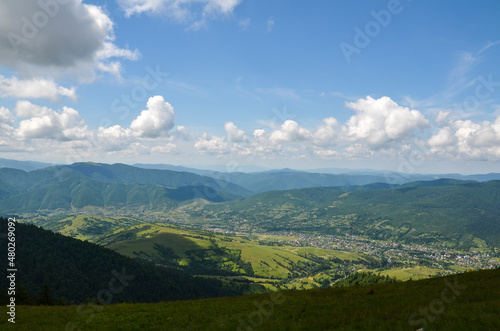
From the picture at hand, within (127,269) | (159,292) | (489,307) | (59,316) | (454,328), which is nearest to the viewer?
(454,328)

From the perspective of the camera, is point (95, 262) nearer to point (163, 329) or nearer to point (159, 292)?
point (159, 292)

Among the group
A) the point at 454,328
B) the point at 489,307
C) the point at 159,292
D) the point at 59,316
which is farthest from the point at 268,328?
the point at 159,292

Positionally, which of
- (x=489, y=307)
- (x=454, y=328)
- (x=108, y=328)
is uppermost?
(x=454, y=328)

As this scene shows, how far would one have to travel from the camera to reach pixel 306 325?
13.9 meters

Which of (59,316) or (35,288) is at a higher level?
(59,316)

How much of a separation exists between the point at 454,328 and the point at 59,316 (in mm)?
35541

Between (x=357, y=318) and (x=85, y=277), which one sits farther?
(x=85, y=277)

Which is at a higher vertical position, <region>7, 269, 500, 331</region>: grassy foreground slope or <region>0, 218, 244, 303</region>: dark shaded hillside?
<region>7, 269, 500, 331</region>: grassy foreground slope

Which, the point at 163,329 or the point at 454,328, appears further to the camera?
the point at 163,329

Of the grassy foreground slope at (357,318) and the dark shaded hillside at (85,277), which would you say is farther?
the dark shaded hillside at (85,277)

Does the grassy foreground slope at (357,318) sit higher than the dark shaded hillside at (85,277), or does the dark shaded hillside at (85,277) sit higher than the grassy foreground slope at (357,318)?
the grassy foreground slope at (357,318)

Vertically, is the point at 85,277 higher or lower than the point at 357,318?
lower

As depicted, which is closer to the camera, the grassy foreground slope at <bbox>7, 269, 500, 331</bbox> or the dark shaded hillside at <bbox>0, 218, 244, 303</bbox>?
the grassy foreground slope at <bbox>7, 269, 500, 331</bbox>

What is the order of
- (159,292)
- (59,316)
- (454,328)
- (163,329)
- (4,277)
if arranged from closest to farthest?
(454,328), (163,329), (59,316), (4,277), (159,292)
